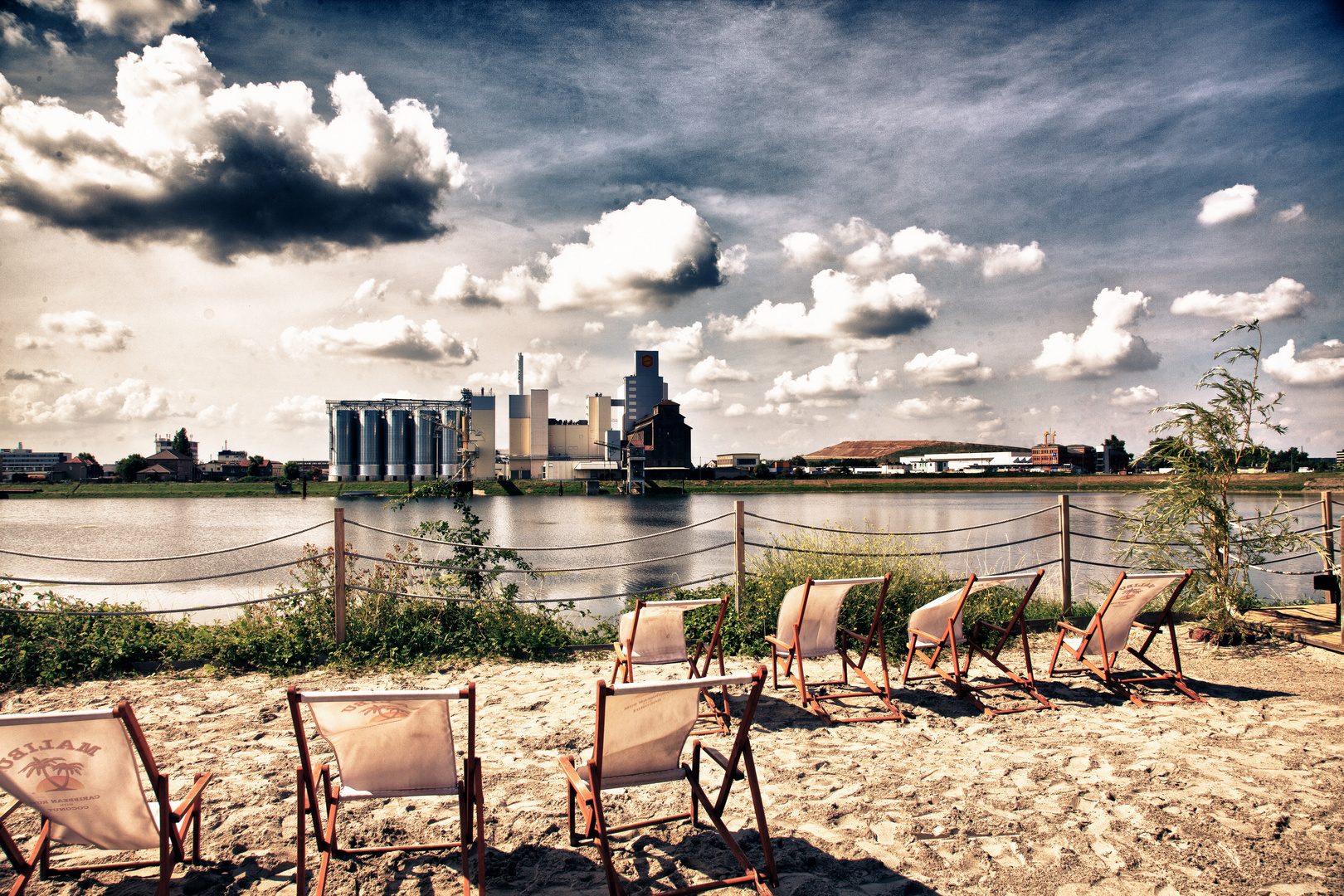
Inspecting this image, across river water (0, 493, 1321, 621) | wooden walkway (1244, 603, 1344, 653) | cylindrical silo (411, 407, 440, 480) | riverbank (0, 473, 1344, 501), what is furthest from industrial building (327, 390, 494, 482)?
wooden walkway (1244, 603, 1344, 653)

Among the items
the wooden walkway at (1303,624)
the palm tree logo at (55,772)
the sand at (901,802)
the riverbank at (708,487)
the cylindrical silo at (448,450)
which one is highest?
the cylindrical silo at (448,450)

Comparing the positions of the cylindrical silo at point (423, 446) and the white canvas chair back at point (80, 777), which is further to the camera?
the cylindrical silo at point (423, 446)

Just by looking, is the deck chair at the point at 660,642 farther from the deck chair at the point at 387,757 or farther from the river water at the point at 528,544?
the river water at the point at 528,544

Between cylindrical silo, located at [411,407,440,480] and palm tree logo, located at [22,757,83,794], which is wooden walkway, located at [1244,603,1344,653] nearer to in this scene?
palm tree logo, located at [22,757,83,794]

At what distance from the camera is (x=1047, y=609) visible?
7598 mm

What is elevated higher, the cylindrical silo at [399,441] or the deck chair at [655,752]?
the cylindrical silo at [399,441]

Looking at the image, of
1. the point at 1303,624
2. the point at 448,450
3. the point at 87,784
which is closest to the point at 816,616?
the point at 87,784

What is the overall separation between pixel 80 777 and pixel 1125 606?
5.90 m

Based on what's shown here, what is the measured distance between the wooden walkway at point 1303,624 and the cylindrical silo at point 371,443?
372 ft

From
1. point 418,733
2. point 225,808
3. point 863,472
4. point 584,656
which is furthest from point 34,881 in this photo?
point 863,472

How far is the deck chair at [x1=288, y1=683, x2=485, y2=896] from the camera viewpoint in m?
2.42

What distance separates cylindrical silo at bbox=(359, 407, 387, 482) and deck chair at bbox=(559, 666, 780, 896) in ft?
375

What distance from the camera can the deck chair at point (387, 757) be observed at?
2.42 m

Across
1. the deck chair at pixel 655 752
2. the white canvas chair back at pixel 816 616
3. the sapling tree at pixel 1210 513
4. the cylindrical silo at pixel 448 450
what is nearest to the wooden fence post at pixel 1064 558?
the sapling tree at pixel 1210 513
